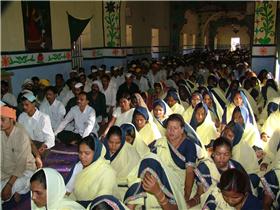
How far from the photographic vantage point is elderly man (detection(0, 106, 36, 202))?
126 inches

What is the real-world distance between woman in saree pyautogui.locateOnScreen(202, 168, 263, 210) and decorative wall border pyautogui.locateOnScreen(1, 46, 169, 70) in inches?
214

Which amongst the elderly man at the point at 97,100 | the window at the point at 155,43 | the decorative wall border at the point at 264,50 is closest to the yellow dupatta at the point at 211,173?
the elderly man at the point at 97,100

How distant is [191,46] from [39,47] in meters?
14.5

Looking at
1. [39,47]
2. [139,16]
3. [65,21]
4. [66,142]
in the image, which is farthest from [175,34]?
[66,142]

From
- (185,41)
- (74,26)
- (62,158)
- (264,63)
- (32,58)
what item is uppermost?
(74,26)

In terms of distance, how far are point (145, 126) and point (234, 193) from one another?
84.0 inches

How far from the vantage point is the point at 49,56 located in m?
8.22

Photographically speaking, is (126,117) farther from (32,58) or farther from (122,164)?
(32,58)

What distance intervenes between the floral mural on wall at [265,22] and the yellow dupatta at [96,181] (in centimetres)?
840

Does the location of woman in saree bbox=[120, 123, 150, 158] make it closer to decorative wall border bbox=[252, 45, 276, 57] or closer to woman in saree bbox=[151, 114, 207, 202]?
woman in saree bbox=[151, 114, 207, 202]

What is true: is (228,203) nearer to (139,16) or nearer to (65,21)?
(65,21)

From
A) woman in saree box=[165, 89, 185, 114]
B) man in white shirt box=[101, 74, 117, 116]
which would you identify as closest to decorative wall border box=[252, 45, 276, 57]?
man in white shirt box=[101, 74, 117, 116]

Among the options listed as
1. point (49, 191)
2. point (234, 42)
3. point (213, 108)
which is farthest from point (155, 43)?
point (234, 42)

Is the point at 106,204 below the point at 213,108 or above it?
above
